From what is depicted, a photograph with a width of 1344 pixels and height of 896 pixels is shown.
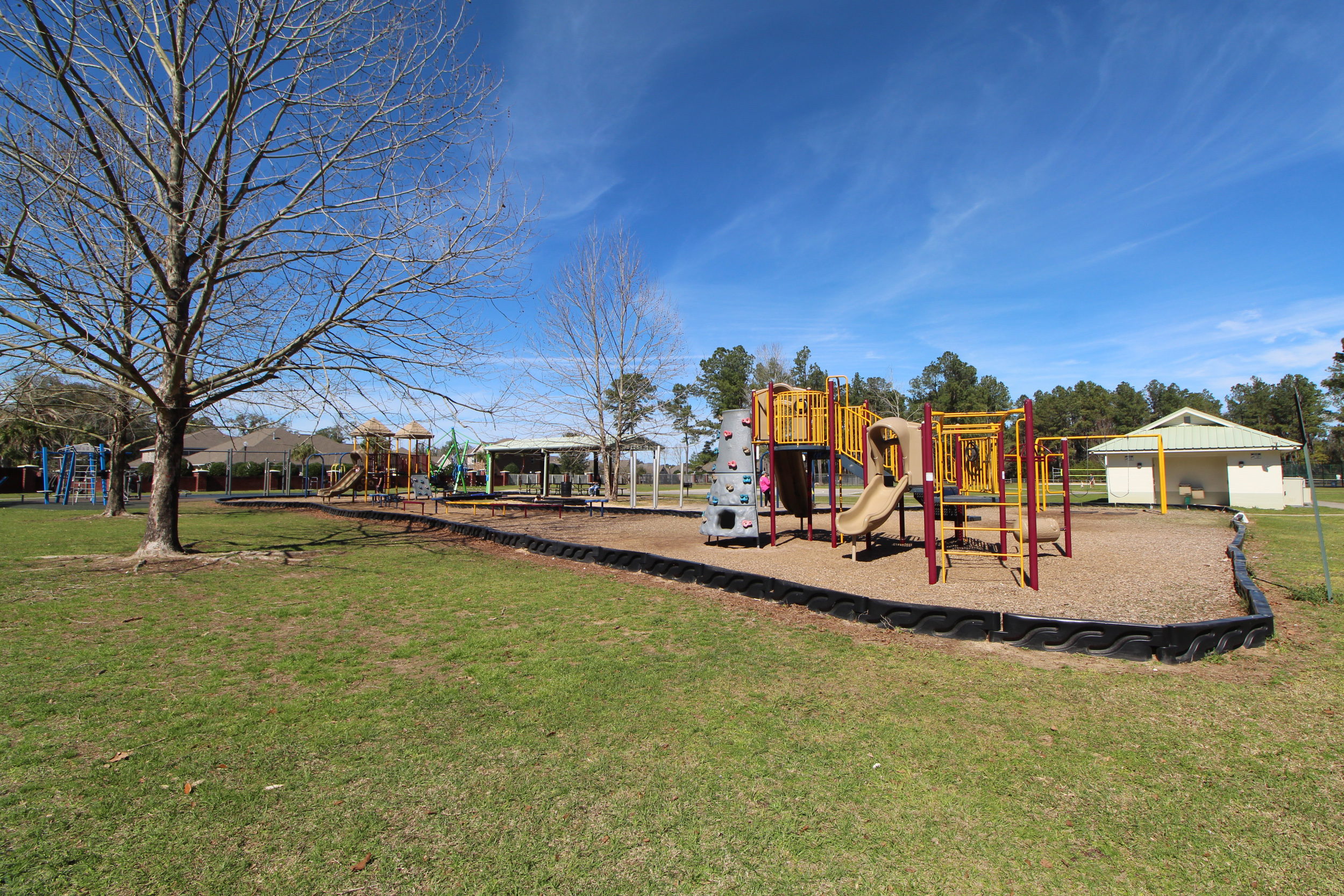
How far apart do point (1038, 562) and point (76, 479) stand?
4055cm

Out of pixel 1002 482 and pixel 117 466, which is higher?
pixel 117 466

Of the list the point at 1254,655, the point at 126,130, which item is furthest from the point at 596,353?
the point at 1254,655

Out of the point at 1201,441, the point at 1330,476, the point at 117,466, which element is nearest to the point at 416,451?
the point at 117,466

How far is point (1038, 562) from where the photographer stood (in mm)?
10062

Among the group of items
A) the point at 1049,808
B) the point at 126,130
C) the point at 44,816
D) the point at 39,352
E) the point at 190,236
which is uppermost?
the point at 126,130

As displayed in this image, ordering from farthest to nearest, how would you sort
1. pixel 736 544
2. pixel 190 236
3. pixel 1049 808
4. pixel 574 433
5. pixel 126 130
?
1. pixel 574 433
2. pixel 736 544
3. pixel 190 236
4. pixel 126 130
5. pixel 1049 808

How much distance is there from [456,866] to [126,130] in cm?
1145

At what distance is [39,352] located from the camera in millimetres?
8367

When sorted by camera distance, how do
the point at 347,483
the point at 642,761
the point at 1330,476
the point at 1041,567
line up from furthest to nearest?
the point at 1330,476 → the point at 347,483 → the point at 1041,567 → the point at 642,761

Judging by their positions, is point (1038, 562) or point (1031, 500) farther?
point (1038, 562)

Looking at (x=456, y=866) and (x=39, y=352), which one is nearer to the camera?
(x=456, y=866)

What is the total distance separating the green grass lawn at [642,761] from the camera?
2490mm

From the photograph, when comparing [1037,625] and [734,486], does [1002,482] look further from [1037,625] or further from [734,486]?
[734,486]

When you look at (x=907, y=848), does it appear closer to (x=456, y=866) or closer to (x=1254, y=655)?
(x=456, y=866)
